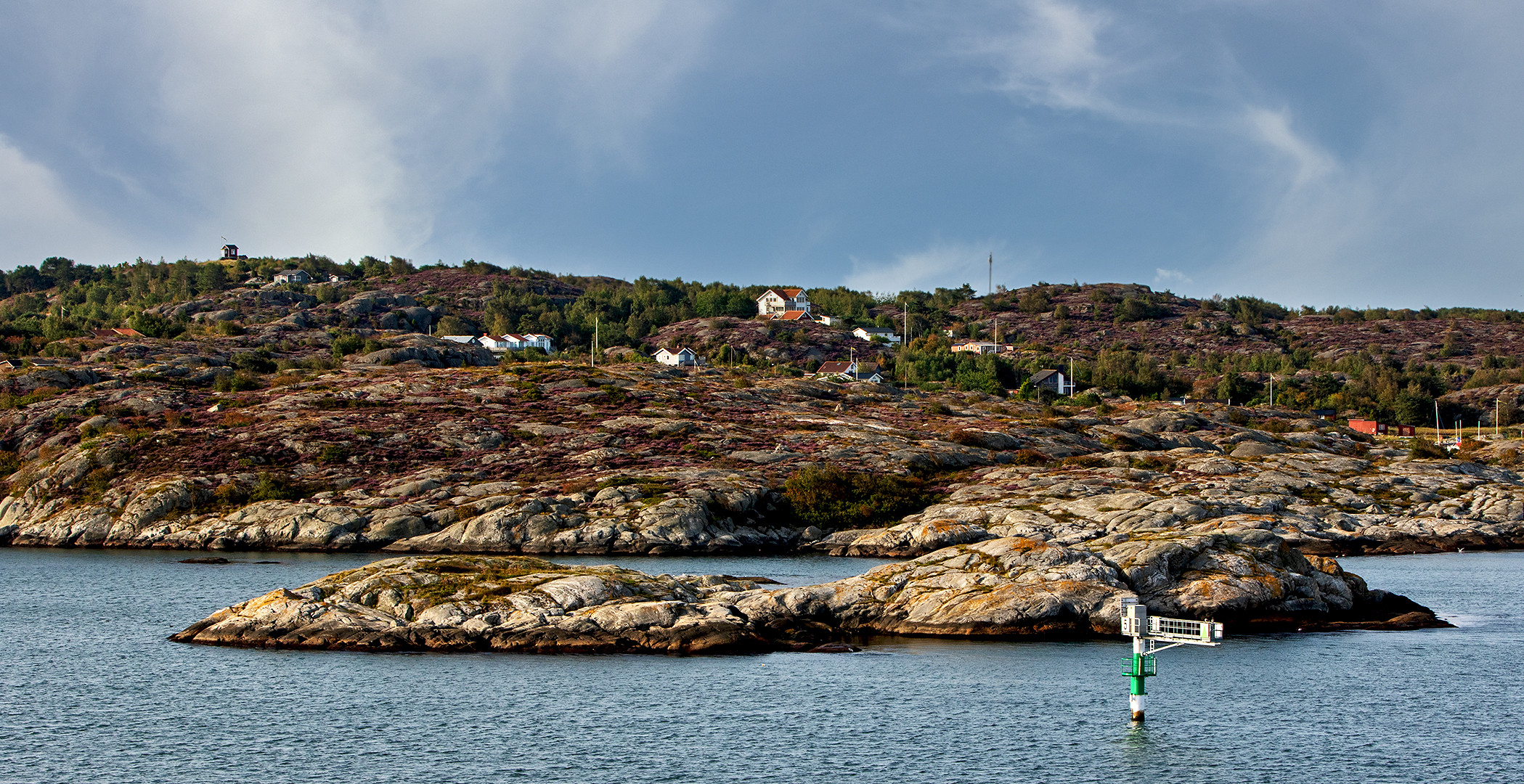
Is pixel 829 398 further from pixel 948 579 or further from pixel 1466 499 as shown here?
pixel 948 579

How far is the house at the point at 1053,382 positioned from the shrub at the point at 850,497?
321 feet

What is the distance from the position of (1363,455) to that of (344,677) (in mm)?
118773

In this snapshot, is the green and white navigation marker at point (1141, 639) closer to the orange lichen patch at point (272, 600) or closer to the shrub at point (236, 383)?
the orange lichen patch at point (272, 600)

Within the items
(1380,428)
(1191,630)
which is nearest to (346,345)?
(1191,630)

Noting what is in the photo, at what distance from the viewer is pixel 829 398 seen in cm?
14600

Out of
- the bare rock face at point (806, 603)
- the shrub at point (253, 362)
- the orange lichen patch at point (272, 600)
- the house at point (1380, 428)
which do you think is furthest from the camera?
the house at point (1380, 428)

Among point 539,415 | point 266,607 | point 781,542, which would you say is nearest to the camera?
point 266,607

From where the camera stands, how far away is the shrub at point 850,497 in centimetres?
9262

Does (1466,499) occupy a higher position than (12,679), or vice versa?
(1466,499)

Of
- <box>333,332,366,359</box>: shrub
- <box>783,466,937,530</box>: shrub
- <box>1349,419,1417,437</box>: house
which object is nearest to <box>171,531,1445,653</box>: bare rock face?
<box>783,466,937,530</box>: shrub

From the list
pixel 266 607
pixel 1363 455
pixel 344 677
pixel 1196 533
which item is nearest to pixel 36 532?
pixel 266 607

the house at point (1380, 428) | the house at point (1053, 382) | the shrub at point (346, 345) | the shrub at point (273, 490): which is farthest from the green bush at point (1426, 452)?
the shrub at point (346, 345)

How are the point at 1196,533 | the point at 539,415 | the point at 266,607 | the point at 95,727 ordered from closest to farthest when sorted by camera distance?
1. the point at 95,727
2. the point at 266,607
3. the point at 1196,533
4. the point at 539,415

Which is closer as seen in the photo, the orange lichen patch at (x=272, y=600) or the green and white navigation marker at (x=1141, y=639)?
the green and white navigation marker at (x=1141, y=639)
